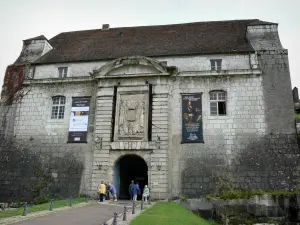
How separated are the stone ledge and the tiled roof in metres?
6.26

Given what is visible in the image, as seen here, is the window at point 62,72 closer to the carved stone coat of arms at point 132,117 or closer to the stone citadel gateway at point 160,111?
the stone citadel gateway at point 160,111

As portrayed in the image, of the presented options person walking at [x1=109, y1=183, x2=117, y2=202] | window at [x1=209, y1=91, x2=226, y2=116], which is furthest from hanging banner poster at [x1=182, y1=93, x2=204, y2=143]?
person walking at [x1=109, y1=183, x2=117, y2=202]

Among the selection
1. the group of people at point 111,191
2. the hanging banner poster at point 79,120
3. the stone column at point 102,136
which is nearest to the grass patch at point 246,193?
the group of people at point 111,191

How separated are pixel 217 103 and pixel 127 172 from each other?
756 centimetres

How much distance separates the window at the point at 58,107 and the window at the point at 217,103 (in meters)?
9.58

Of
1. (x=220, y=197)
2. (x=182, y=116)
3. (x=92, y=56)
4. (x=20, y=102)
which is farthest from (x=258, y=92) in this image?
(x=20, y=102)

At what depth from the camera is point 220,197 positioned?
49.8 ft

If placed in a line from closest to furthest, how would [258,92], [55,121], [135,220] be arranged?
[135,220] < [258,92] < [55,121]

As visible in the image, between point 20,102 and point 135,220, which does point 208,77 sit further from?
point 20,102

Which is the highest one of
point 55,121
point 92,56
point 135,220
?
point 92,56

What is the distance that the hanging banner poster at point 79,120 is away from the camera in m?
18.1

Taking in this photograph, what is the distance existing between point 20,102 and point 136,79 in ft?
27.1

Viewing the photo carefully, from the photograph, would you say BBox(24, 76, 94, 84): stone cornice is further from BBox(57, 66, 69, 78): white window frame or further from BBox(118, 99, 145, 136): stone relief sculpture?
BBox(118, 99, 145, 136): stone relief sculpture

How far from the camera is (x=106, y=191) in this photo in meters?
16.0
